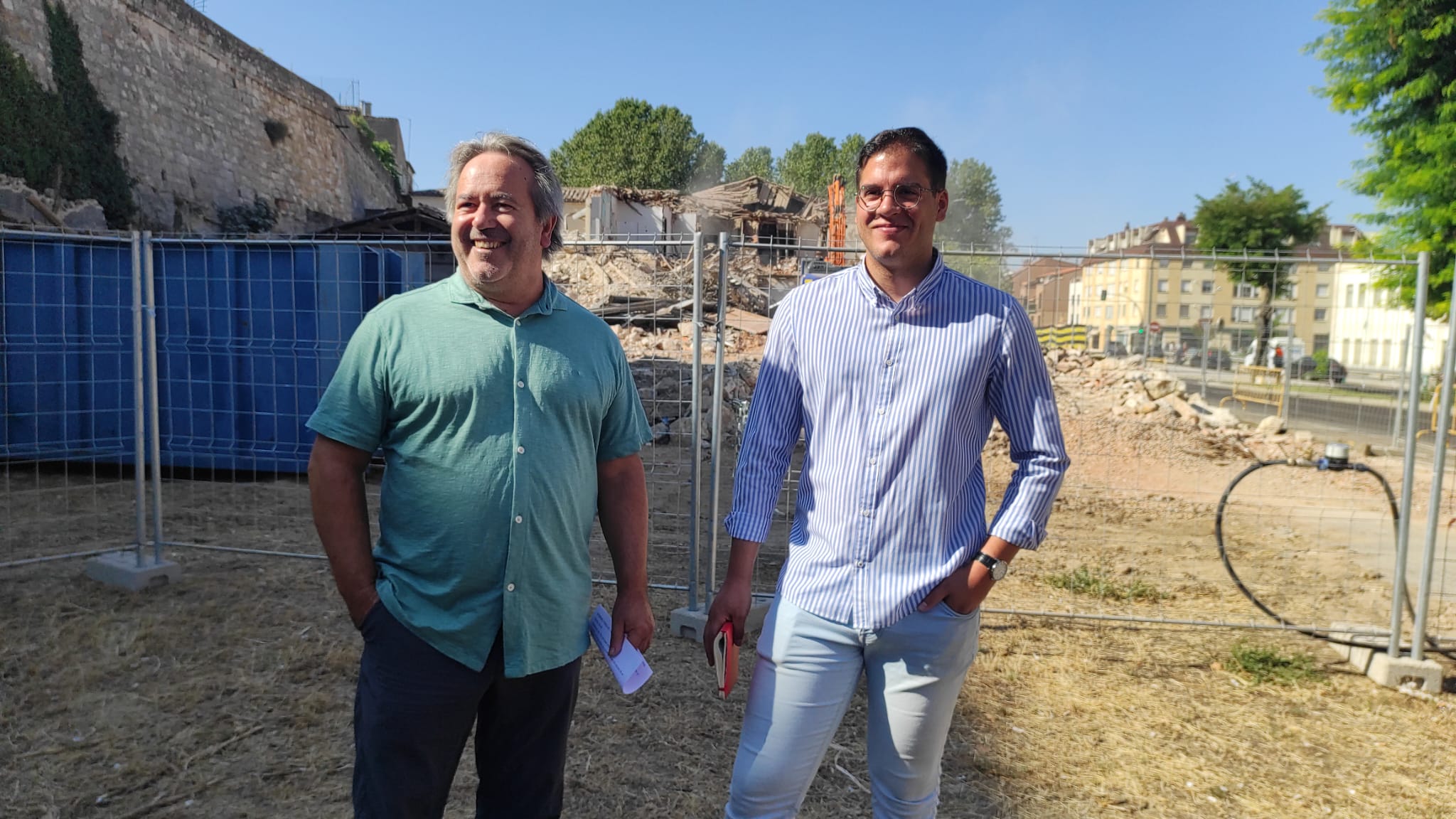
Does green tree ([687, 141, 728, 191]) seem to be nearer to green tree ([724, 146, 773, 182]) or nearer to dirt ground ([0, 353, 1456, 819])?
green tree ([724, 146, 773, 182])

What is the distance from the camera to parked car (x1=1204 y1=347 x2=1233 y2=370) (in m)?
4.51

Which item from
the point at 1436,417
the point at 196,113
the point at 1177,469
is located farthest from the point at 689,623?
the point at 196,113

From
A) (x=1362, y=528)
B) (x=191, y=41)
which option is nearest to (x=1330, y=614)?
(x=1362, y=528)

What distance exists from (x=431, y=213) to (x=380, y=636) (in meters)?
14.7

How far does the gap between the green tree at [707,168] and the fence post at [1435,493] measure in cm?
5584

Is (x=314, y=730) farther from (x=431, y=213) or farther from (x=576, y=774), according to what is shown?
(x=431, y=213)

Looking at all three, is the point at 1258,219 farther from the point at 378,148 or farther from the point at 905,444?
the point at 905,444

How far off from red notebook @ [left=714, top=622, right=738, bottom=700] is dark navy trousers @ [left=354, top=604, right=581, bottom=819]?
347mm

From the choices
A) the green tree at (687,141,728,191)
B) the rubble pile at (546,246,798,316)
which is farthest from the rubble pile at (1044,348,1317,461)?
the green tree at (687,141,728,191)

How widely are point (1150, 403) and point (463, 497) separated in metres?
6.27

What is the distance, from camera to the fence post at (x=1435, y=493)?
388cm

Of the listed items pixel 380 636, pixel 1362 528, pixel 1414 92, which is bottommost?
pixel 1362 528

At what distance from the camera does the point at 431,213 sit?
15.4 m

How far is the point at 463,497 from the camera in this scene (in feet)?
6.14
